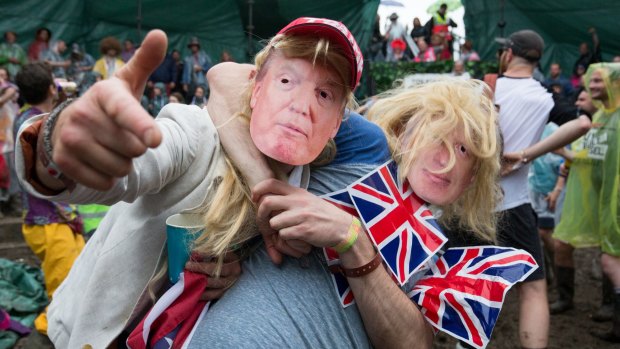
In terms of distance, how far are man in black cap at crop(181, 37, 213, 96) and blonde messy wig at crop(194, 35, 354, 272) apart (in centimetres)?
1027

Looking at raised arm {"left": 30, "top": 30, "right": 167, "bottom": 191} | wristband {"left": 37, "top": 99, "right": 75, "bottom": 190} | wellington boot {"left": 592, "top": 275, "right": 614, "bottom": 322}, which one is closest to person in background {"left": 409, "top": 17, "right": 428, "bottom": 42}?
wellington boot {"left": 592, "top": 275, "right": 614, "bottom": 322}

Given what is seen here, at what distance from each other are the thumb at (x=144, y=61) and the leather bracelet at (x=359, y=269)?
609mm

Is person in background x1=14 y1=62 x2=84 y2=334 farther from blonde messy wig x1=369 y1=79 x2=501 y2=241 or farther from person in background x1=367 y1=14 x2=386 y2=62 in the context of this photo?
person in background x1=367 y1=14 x2=386 y2=62

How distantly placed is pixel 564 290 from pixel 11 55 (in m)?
8.47

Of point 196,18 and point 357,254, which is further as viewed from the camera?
point 196,18

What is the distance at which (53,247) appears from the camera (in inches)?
161

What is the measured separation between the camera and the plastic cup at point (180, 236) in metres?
1.35

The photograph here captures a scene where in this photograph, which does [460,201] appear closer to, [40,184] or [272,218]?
[272,218]

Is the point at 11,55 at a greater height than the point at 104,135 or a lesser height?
lesser

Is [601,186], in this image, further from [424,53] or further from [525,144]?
[424,53]

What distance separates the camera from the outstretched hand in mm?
903

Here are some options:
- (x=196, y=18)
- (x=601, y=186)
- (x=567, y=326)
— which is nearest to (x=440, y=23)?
(x=196, y=18)

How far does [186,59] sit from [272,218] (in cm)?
1097

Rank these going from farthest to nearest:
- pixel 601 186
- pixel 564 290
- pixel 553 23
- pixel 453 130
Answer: pixel 553 23 < pixel 564 290 < pixel 601 186 < pixel 453 130
